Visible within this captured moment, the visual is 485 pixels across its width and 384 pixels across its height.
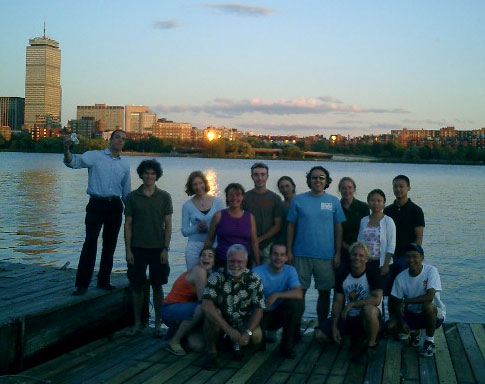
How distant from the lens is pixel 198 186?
604 cm

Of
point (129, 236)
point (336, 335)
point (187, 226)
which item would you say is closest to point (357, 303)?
point (336, 335)

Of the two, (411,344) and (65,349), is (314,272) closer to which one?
(411,344)

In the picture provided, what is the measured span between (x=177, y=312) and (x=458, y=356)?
256 centimetres

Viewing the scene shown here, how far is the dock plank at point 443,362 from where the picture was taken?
5.02 meters

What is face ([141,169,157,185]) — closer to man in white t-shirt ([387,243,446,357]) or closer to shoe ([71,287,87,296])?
shoe ([71,287,87,296])

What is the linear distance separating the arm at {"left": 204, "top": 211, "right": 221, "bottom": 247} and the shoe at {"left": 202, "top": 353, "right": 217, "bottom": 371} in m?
1.07

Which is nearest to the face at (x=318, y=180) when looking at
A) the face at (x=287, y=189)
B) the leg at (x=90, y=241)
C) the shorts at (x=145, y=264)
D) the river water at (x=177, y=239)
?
the face at (x=287, y=189)

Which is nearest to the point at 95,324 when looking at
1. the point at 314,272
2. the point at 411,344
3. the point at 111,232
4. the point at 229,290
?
the point at 111,232

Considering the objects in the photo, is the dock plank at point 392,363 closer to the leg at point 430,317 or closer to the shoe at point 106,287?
the leg at point 430,317

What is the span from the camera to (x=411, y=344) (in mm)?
5875

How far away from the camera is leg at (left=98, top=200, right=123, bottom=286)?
6391 millimetres

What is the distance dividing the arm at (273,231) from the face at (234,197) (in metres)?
0.56

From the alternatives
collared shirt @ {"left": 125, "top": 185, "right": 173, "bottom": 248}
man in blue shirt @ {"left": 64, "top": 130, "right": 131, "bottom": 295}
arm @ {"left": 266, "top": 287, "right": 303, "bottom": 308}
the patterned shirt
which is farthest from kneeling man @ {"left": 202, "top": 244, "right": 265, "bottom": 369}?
man in blue shirt @ {"left": 64, "top": 130, "right": 131, "bottom": 295}

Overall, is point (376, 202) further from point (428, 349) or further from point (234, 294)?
point (234, 294)
